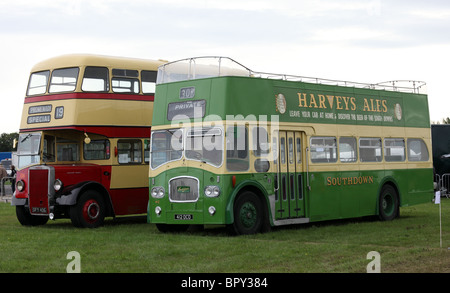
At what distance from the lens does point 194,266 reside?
11.9 m

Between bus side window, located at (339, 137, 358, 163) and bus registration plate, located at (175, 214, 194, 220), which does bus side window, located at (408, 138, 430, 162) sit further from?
bus registration plate, located at (175, 214, 194, 220)

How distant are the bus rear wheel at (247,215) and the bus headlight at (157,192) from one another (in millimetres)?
1820

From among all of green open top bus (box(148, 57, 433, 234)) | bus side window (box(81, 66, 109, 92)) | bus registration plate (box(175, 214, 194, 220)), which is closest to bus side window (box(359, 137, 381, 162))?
green open top bus (box(148, 57, 433, 234))

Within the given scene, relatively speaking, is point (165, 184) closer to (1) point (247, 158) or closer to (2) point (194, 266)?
(1) point (247, 158)

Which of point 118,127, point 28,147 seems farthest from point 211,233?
point 28,147

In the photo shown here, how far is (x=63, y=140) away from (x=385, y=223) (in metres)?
8.71

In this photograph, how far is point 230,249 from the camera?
1397cm

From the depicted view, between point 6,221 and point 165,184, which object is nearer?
point 165,184

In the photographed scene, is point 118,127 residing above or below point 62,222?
above

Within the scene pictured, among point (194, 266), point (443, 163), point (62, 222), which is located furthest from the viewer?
point (443, 163)

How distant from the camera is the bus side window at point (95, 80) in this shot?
783 inches

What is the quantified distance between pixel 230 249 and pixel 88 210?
256 inches

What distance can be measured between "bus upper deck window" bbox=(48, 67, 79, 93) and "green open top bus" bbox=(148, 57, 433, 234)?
2.96m
